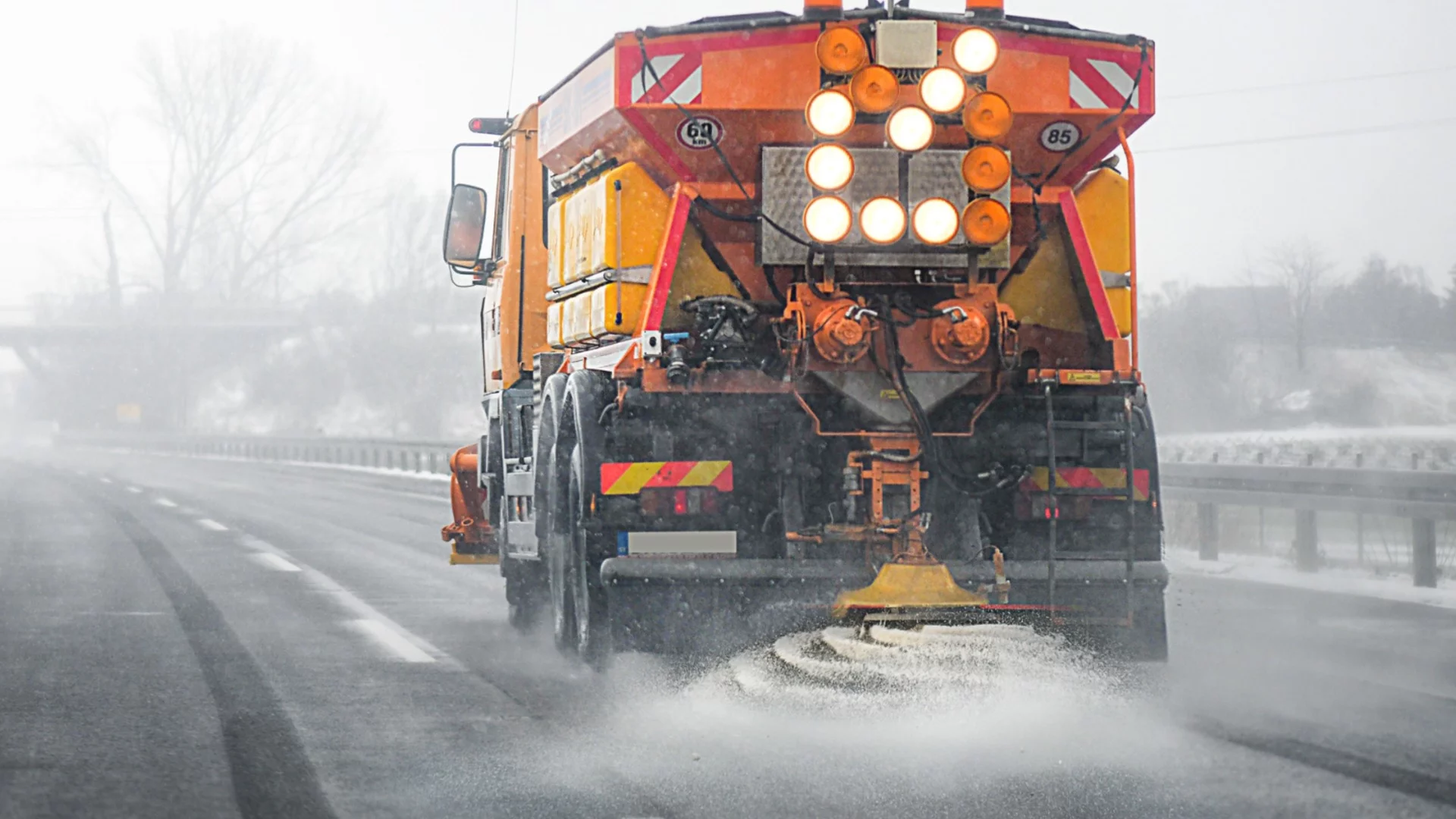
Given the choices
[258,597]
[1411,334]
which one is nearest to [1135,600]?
[258,597]

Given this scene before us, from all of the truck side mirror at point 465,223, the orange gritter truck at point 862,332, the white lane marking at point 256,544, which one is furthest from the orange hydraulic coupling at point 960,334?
the white lane marking at point 256,544

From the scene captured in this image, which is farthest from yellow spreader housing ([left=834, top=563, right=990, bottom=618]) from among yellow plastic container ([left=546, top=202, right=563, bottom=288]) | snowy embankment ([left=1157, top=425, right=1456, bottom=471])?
snowy embankment ([left=1157, top=425, right=1456, bottom=471])

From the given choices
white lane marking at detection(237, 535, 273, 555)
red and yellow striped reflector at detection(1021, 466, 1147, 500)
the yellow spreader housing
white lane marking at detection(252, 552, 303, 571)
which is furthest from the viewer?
white lane marking at detection(237, 535, 273, 555)

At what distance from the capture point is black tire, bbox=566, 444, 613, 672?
6926 millimetres

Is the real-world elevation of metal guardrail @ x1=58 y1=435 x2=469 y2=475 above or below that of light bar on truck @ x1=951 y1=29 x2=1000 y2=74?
below

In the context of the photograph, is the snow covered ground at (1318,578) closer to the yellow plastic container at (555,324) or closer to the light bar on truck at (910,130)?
the yellow plastic container at (555,324)

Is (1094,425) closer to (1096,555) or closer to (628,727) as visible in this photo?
(1096,555)

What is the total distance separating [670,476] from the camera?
6.88 m

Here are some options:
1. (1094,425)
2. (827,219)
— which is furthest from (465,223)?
(1094,425)

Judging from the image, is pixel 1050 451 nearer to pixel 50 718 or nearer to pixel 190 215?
pixel 50 718

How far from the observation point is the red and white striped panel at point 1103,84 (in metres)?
7.03

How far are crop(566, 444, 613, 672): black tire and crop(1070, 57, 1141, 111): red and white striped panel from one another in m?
2.41

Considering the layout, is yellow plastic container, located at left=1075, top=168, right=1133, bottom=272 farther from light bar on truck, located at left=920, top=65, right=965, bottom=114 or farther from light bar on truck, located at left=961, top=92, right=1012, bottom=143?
light bar on truck, located at left=920, top=65, right=965, bottom=114

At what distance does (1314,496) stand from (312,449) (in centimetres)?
3709
